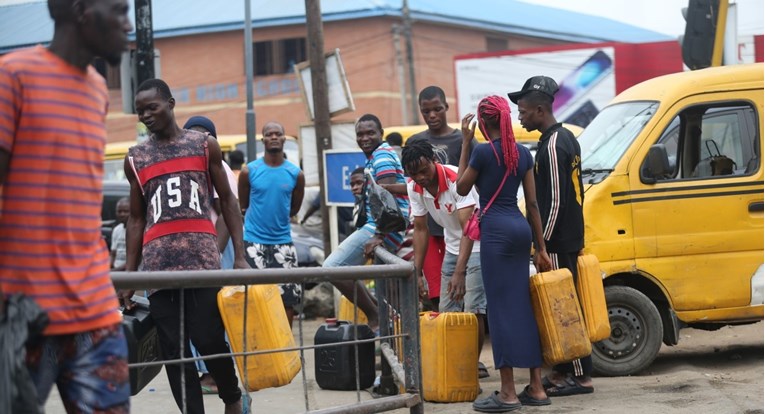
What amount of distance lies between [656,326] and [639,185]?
104cm

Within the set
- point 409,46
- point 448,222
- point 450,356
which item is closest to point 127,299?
point 450,356

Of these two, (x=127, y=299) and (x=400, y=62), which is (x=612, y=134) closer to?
(x=127, y=299)

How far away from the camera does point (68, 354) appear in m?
3.49

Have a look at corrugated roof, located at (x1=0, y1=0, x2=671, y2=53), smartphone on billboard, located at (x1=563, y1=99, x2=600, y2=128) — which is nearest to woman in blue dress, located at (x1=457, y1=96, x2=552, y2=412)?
smartphone on billboard, located at (x1=563, y1=99, x2=600, y2=128)

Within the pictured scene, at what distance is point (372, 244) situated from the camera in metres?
8.08

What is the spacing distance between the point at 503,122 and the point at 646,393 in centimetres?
212

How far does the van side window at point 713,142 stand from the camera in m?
8.38

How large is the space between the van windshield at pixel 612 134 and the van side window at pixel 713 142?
23 centimetres

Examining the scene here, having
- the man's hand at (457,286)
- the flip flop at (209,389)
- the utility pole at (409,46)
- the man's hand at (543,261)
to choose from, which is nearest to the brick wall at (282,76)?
the utility pole at (409,46)

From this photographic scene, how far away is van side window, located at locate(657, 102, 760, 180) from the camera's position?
8.38 m

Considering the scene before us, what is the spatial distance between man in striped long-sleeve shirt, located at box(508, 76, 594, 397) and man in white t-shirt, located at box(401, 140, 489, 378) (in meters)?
0.47

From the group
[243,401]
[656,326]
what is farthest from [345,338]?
[656,326]

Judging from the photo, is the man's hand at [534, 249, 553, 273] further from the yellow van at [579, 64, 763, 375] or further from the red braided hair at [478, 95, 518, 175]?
the yellow van at [579, 64, 763, 375]

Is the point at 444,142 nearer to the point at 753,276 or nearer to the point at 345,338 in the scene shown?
the point at 345,338
